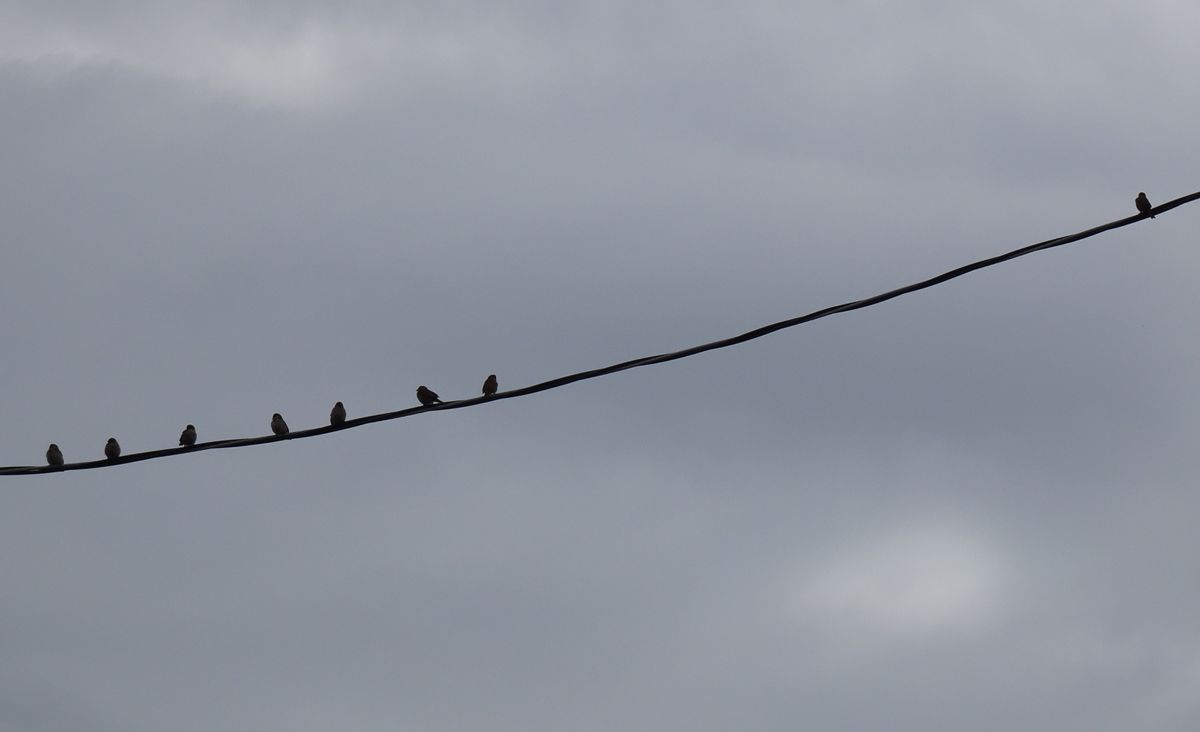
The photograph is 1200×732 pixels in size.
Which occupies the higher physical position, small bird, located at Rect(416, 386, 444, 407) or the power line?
small bird, located at Rect(416, 386, 444, 407)

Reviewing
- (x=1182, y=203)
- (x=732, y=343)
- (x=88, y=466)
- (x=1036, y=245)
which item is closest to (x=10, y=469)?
(x=88, y=466)

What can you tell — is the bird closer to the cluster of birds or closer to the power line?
the cluster of birds

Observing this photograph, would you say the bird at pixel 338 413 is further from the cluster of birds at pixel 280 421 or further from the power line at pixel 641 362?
the power line at pixel 641 362

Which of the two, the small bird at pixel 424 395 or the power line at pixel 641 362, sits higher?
the small bird at pixel 424 395

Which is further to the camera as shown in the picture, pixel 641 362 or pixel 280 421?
pixel 280 421

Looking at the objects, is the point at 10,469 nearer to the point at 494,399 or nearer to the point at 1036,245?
the point at 494,399

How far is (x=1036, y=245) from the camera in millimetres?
10594

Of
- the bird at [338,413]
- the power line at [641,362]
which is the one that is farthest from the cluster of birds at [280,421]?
the power line at [641,362]

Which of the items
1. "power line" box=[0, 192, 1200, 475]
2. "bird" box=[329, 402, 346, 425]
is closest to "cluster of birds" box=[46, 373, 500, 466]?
"bird" box=[329, 402, 346, 425]

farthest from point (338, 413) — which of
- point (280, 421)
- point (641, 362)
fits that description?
point (641, 362)

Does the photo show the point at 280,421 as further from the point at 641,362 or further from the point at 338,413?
the point at 641,362

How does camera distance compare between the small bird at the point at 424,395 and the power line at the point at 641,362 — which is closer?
the power line at the point at 641,362

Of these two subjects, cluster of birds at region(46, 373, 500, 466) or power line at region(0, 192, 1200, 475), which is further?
cluster of birds at region(46, 373, 500, 466)

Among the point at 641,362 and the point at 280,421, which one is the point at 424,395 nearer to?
the point at 280,421
